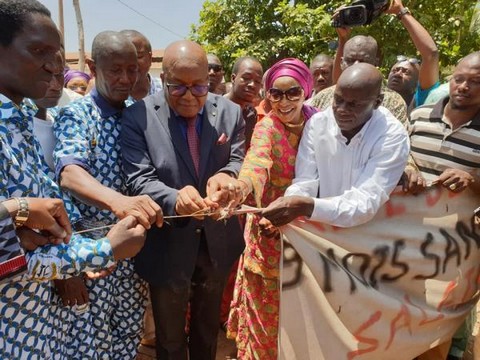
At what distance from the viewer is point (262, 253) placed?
2.78m

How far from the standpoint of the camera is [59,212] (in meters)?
1.56

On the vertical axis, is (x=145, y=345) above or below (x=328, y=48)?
below

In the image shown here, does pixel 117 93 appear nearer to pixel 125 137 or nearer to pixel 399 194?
pixel 125 137

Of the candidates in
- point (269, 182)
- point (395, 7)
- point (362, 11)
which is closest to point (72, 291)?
point (269, 182)

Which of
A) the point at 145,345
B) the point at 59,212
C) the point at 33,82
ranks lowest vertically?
the point at 145,345

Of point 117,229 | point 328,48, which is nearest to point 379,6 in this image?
point 117,229

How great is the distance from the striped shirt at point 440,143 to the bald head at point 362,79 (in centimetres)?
68

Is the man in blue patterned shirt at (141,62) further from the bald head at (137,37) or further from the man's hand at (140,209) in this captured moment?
the man's hand at (140,209)

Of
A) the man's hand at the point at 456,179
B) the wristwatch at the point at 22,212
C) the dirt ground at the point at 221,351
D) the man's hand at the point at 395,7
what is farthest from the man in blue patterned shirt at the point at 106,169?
the man's hand at the point at 395,7

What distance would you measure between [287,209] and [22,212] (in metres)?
1.31

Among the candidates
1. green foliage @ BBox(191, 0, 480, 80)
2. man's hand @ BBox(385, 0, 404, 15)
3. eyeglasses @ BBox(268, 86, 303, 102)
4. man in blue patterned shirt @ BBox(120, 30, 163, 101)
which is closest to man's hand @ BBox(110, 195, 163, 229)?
eyeglasses @ BBox(268, 86, 303, 102)

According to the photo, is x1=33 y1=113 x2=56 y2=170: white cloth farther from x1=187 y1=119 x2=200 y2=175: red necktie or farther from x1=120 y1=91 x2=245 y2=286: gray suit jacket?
x1=187 y1=119 x2=200 y2=175: red necktie

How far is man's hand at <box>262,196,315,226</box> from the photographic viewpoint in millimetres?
2320

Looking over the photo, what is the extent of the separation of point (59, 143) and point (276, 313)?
1668 mm
